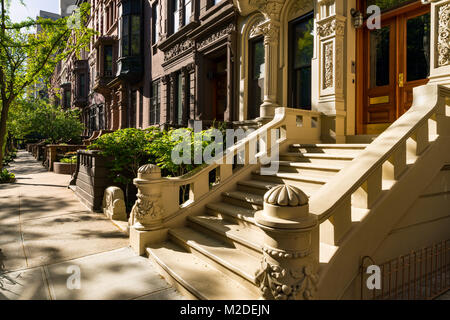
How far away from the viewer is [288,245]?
2.46 meters

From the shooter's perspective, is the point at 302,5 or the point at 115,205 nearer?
the point at 115,205

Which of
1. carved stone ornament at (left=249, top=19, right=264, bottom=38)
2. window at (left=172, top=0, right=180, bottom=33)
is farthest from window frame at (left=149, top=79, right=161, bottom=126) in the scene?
carved stone ornament at (left=249, top=19, right=264, bottom=38)

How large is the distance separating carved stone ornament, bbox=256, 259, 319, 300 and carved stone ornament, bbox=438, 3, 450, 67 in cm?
472

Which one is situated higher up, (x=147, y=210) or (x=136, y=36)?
(x=136, y=36)

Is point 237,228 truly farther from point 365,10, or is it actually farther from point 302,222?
→ point 365,10

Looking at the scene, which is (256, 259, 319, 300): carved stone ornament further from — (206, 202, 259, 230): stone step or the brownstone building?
the brownstone building

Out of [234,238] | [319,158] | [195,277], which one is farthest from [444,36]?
[195,277]

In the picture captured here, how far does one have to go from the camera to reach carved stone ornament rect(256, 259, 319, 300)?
98.0 inches

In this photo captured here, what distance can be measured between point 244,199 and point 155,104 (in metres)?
12.2

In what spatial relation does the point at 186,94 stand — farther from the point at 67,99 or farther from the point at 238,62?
the point at 67,99

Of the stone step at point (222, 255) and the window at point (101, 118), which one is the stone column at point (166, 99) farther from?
the window at point (101, 118)

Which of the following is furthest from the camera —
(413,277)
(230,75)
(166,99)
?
(166,99)
